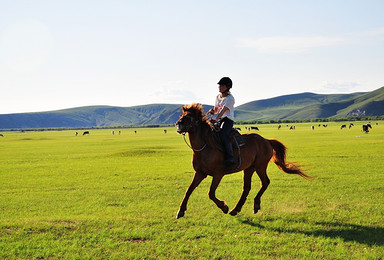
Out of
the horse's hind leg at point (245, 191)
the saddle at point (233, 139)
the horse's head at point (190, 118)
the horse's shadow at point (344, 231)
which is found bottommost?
the horse's shadow at point (344, 231)

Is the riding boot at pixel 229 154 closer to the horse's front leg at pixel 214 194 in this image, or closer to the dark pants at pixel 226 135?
the dark pants at pixel 226 135

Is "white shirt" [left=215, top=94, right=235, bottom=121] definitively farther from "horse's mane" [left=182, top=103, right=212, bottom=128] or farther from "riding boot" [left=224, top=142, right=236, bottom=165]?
"riding boot" [left=224, top=142, right=236, bottom=165]

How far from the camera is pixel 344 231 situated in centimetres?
881

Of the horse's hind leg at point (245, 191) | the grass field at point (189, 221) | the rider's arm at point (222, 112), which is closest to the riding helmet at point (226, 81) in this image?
the rider's arm at point (222, 112)

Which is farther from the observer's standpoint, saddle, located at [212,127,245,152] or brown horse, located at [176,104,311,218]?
saddle, located at [212,127,245,152]

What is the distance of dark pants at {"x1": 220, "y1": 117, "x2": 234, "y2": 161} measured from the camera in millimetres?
10047

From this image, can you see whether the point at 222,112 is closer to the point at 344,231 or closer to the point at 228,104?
the point at 228,104

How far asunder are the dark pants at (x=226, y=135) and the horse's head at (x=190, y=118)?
2.54 ft

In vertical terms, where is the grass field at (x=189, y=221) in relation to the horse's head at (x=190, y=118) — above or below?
below

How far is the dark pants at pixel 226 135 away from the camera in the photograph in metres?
10.0

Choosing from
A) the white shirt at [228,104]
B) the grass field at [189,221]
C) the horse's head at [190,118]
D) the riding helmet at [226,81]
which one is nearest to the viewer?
the grass field at [189,221]

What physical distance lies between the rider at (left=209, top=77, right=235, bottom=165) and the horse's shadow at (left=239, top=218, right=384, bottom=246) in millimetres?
2137

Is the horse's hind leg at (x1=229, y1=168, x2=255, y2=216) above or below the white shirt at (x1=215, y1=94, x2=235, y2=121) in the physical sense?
below

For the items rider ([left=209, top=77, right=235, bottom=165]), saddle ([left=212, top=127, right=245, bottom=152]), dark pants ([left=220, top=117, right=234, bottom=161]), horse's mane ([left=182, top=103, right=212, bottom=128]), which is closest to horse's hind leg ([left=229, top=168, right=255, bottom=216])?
saddle ([left=212, top=127, right=245, bottom=152])
